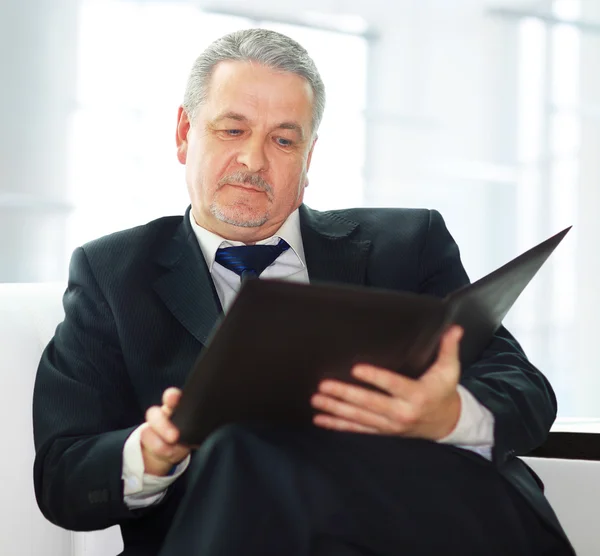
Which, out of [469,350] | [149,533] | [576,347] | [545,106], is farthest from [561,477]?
[545,106]

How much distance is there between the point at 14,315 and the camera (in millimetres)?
1425

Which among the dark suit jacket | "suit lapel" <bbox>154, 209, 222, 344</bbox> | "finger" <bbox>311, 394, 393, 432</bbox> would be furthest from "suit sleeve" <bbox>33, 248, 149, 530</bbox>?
"finger" <bbox>311, 394, 393, 432</bbox>

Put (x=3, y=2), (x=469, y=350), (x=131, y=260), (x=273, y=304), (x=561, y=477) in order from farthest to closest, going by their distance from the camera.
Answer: (x=3, y=2), (x=561, y=477), (x=131, y=260), (x=469, y=350), (x=273, y=304)

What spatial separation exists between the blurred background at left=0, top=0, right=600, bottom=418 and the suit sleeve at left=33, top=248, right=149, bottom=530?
1801 millimetres

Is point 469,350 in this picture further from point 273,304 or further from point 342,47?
point 342,47

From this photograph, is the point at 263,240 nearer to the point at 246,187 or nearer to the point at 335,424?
the point at 246,187

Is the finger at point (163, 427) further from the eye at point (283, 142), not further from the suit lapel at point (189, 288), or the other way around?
the eye at point (283, 142)

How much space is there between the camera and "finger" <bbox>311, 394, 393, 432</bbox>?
96cm

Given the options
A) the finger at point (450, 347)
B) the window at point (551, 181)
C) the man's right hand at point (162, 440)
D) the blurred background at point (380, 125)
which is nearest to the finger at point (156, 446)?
the man's right hand at point (162, 440)

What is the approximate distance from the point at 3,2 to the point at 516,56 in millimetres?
2157

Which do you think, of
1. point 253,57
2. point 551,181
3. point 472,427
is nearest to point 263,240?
point 253,57

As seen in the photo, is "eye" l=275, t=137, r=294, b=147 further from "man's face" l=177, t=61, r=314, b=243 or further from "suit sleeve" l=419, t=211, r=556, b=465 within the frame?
"suit sleeve" l=419, t=211, r=556, b=465

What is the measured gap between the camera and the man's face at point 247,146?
4.89ft

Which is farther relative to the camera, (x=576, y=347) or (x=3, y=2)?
(x=576, y=347)
